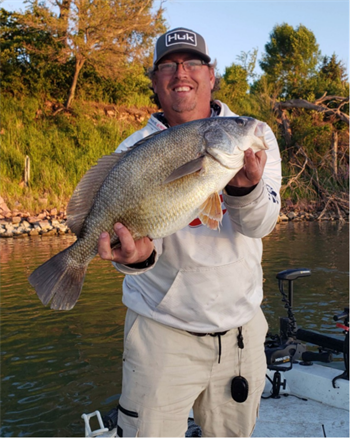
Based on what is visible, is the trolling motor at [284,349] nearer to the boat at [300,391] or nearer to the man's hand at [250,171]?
the boat at [300,391]

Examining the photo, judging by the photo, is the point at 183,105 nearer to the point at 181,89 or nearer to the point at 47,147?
the point at 181,89

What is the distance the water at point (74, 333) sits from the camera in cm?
504

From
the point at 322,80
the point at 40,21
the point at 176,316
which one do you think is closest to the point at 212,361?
the point at 176,316

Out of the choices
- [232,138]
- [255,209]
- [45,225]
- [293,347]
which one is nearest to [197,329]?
[255,209]

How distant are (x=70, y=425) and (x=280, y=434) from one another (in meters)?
2.27

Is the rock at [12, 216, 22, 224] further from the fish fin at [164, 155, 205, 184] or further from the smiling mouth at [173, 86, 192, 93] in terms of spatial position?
the fish fin at [164, 155, 205, 184]

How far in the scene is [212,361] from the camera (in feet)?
8.46

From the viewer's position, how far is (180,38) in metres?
2.84

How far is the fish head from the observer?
215cm

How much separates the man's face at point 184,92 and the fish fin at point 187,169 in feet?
2.37

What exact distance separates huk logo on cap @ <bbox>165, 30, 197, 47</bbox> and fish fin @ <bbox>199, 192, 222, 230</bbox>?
3.79ft

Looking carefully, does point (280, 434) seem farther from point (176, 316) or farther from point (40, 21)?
point (40, 21)

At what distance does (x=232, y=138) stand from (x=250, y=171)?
19cm

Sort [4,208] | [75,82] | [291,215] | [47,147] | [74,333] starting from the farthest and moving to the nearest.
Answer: [75,82] → [291,215] → [47,147] → [4,208] → [74,333]
